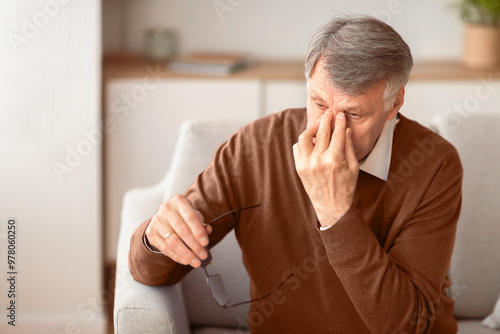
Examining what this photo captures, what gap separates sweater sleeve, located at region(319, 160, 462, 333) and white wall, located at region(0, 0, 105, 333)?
5.18ft

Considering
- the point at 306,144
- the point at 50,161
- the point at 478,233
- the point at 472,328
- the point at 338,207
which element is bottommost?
the point at 472,328

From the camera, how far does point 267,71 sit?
128 inches

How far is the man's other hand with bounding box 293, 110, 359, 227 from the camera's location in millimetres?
1524

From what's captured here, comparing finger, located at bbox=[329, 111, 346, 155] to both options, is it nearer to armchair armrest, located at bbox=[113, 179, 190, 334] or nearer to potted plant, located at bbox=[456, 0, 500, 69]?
armchair armrest, located at bbox=[113, 179, 190, 334]

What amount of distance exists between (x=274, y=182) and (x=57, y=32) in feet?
4.47

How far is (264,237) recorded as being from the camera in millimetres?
1771

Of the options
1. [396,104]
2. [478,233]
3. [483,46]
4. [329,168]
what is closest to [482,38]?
[483,46]

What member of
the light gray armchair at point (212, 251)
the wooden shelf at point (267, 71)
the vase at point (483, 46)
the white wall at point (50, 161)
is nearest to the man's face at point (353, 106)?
the light gray armchair at point (212, 251)

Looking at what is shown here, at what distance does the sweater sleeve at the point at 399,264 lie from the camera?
151 cm

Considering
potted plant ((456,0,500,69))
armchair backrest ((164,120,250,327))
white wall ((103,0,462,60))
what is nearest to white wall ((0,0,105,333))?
white wall ((103,0,462,60))

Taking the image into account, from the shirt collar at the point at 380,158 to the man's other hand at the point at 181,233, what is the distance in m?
0.40

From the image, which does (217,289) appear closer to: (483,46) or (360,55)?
(360,55)

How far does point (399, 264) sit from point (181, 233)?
476mm

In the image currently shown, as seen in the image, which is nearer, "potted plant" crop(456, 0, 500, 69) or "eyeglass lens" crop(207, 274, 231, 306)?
"eyeglass lens" crop(207, 274, 231, 306)
